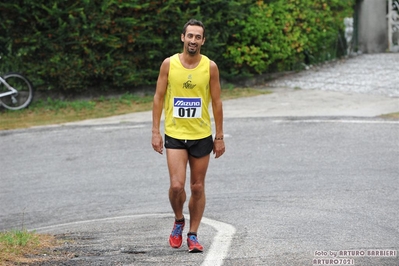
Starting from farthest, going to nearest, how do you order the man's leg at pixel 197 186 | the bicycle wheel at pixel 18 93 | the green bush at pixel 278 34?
the green bush at pixel 278 34
the bicycle wheel at pixel 18 93
the man's leg at pixel 197 186

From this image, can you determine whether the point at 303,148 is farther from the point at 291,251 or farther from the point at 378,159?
the point at 291,251

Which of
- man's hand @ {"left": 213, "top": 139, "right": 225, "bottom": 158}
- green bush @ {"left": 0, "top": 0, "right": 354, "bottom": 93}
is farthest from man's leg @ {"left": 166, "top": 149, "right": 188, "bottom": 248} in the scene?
green bush @ {"left": 0, "top": 0, "right": 354, "bottom": 93}

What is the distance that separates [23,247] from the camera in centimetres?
744

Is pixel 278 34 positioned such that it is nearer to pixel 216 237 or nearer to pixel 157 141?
pixel 216 237

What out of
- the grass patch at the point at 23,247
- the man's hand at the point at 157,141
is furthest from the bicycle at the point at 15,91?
the man's hand at the point at 157,141

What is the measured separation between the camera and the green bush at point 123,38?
56.6 feet

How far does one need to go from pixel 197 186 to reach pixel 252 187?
10.8 ft

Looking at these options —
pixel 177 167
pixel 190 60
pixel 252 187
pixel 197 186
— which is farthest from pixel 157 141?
pixel 252 187

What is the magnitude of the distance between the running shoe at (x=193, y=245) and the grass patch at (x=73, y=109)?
30.0ft

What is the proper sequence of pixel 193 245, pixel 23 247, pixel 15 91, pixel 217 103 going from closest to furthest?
pixel 193 245
pixel 217 103
pixel 23 247
pixel 15 91

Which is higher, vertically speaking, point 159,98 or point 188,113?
point 159,98

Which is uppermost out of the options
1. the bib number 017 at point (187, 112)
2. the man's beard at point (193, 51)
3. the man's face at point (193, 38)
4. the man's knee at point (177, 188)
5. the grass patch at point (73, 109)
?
the man's face at point (193, 38)

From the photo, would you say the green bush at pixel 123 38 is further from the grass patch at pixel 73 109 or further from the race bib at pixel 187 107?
the race bib at pixel 187 107

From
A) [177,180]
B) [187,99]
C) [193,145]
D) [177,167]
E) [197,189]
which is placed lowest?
[197,189]
